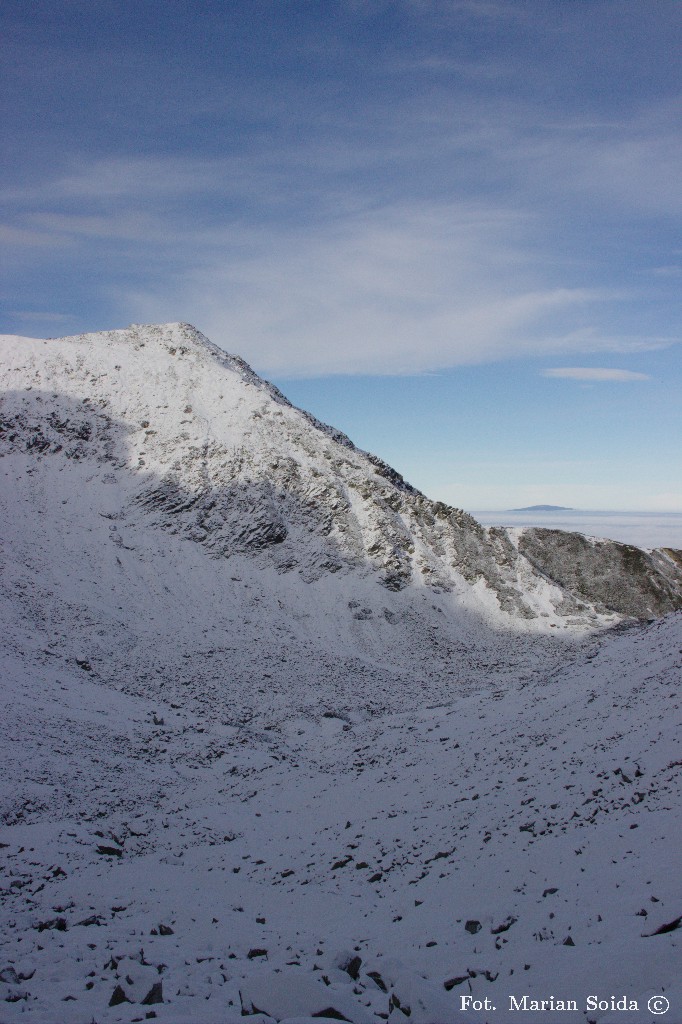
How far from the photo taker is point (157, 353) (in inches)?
2410

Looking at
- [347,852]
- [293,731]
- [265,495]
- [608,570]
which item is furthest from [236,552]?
[608,570]

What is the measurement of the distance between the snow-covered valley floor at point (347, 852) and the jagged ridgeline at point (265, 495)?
1775cm

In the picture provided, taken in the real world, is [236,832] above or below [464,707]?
below

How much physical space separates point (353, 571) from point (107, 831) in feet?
96.8

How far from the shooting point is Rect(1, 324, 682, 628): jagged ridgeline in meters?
47.1

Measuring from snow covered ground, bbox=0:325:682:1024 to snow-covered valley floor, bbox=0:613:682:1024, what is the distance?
9cm

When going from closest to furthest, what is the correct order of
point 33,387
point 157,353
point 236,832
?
point 236,832
point 33,387
point 157,353

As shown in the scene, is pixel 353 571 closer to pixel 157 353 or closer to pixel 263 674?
pixel 263 674

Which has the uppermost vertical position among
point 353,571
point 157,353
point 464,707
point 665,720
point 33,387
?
point 157,353

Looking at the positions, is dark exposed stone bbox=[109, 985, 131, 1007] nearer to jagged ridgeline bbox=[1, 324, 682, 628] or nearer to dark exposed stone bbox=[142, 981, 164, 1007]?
dark exposed stone bbox=[142, 981, 164, 1007]

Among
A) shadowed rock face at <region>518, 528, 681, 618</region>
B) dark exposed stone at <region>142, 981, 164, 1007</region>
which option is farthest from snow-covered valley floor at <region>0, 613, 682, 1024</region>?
shadowed rock face at <region>518, 528, 681, 618</region>

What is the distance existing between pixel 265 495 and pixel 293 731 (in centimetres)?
2317

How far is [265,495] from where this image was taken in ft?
162

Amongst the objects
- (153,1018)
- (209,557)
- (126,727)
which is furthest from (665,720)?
(209,557)
